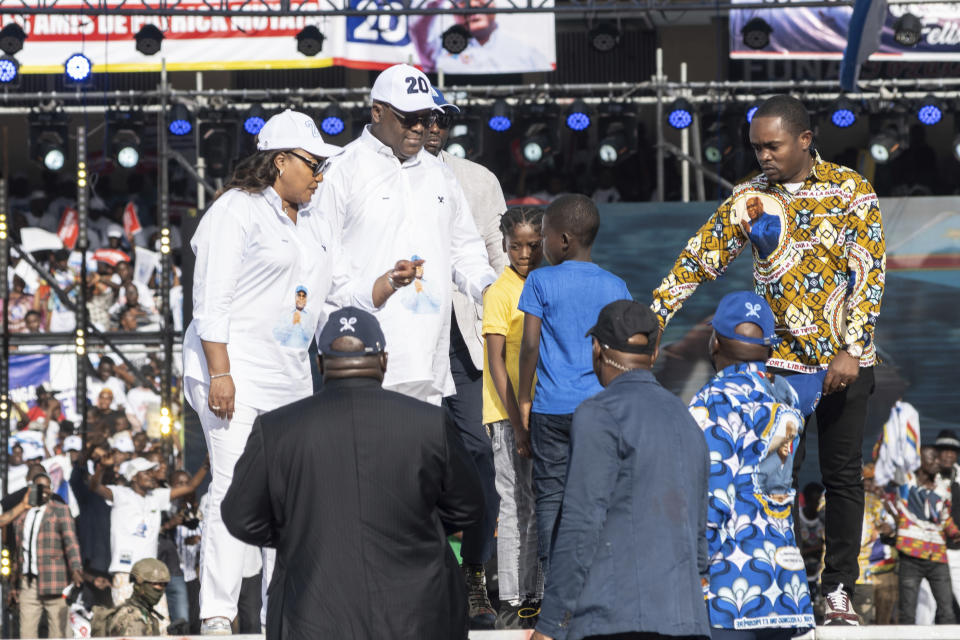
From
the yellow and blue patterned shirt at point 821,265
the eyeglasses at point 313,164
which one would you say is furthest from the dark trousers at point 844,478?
the eyeglasses at point 313,164

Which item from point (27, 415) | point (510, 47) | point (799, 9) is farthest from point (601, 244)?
point (27, 415)

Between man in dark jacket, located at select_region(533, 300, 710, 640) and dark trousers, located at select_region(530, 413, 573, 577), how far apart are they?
4.29 ft

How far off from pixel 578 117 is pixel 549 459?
8.36m

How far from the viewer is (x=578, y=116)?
13086 millimetres

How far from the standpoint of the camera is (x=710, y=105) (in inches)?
524

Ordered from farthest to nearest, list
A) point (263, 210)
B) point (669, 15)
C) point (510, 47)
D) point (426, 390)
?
point (669, 15)
point (510, 47)
point (426, 390)
point (263, 210)

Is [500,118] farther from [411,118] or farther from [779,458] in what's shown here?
[779,458]

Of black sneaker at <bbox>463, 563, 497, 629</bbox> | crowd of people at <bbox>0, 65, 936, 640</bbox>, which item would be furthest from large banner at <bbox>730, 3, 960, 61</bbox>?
black sneaker at <bbox>463, 563, 497, 629</bbox>

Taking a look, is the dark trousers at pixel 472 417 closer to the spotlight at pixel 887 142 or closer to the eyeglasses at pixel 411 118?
the eyeglasses at pixel 411 118

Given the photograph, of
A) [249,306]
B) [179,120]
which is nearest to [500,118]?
[179,120]

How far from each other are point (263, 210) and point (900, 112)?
9.50 m

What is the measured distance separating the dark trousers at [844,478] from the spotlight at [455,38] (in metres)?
7.95

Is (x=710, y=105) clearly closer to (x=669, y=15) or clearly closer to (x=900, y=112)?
(x=900, y=112)

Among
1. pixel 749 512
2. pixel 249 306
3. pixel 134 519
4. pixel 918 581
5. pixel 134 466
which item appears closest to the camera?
pixel 749 512
